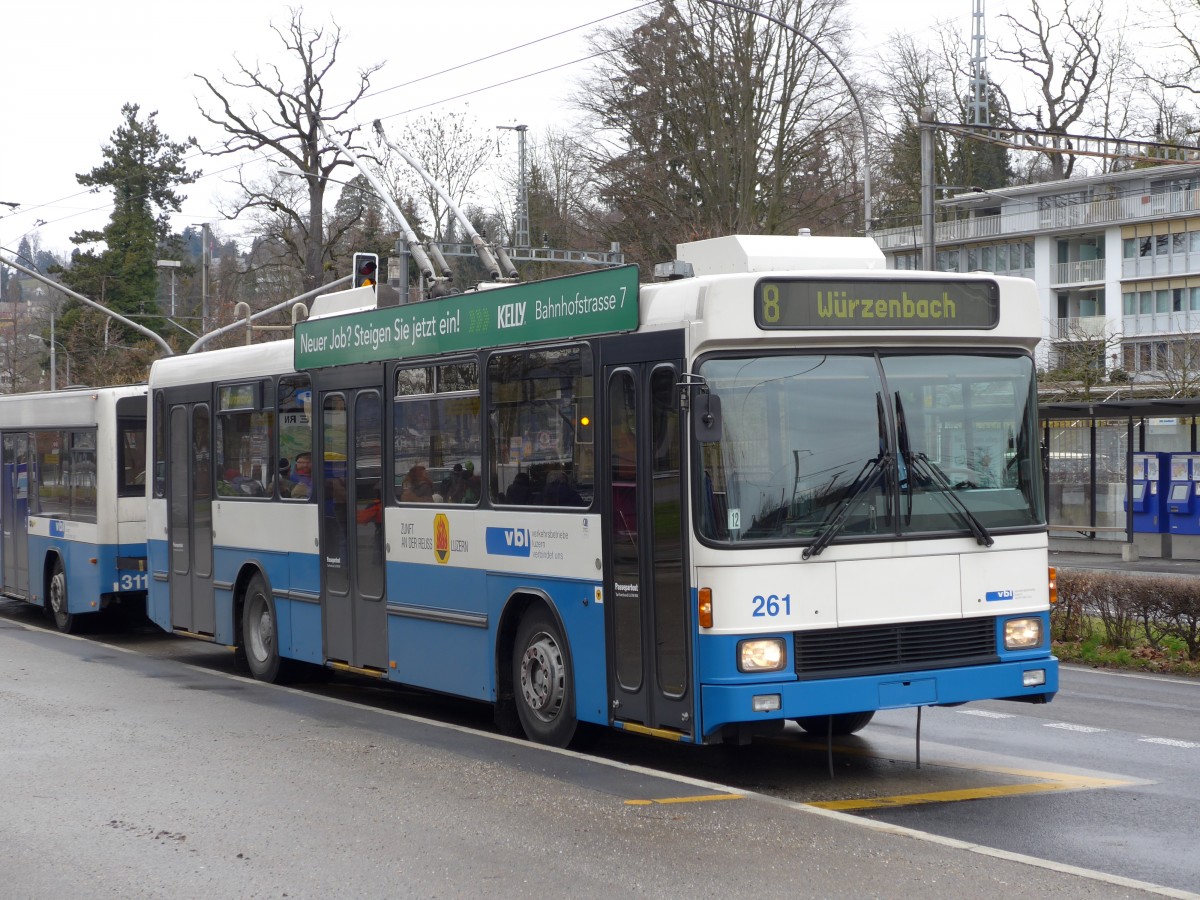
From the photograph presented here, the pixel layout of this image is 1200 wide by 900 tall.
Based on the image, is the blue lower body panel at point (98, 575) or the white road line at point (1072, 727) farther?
the blue lower body panel at point (98, 575)

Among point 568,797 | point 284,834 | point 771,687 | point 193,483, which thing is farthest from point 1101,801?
point 193,483

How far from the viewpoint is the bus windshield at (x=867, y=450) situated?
328 inches

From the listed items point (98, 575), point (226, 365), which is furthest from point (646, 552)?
point (98, 575)

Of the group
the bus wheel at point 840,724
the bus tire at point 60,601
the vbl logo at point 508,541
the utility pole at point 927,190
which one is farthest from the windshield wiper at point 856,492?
the utility pole at point 927,190

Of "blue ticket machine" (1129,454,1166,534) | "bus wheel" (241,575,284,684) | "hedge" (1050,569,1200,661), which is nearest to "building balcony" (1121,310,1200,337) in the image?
"blue ticket machine" (1129,454,1166,534)

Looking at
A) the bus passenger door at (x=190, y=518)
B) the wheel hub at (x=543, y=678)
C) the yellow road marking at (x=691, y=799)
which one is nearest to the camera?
the yellow road marking at (x=691, y=799)

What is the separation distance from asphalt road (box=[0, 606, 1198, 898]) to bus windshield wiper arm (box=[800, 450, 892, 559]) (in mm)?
1333

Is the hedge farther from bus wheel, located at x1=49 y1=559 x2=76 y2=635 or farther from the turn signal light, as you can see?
bus wheel, located at x1=49 y1=559 x2=76 y2=635

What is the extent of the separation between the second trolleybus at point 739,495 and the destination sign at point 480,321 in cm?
3

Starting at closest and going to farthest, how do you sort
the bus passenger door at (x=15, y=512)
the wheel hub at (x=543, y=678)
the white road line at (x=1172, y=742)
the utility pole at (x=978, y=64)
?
the wheel hub at (x=543, y=678), the white road line at (x=1172, y=742), the bus passenger door at (x=15, y=512), the utility pole at (x=978, y=64)

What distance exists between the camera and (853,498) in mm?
8469

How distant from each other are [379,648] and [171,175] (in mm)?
63037

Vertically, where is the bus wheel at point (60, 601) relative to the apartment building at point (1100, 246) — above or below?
below

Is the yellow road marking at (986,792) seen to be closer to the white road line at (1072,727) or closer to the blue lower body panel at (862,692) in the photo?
the blue lower body panel at (862,692)
